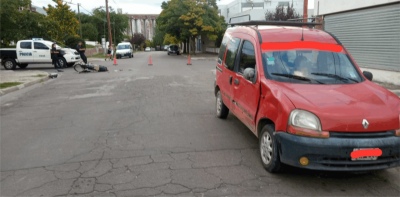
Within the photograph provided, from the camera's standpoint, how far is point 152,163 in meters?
4.71

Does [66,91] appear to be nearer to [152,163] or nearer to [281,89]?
[152,163]

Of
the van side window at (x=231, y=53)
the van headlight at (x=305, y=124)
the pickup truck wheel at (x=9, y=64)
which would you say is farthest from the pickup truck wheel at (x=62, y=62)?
the van headlight at (x=305, y=124)

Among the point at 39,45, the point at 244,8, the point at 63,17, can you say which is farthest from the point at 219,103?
the point at 244,8

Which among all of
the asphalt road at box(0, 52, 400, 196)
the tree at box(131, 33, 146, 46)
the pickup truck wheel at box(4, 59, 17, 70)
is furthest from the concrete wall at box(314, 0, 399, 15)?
the tree at box(131, 33, 146, 46)

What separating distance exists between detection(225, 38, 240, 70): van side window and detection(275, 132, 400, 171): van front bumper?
98.9 inches

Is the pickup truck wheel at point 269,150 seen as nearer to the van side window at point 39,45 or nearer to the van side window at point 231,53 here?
the van side window at point 231,53

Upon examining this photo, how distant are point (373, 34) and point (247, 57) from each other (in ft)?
30.4

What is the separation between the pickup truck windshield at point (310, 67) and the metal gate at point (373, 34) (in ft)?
25.7

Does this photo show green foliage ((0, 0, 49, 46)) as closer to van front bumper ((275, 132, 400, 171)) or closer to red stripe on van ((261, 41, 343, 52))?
red stripe on van ((261, 41, 343, 52))

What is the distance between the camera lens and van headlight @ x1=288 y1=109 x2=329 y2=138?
12.0 feet

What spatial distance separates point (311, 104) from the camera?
376 cm

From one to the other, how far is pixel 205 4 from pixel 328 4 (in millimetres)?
24347

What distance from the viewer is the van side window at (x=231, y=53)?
5.94m

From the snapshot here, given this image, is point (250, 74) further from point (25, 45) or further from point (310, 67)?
point (25, 45)
